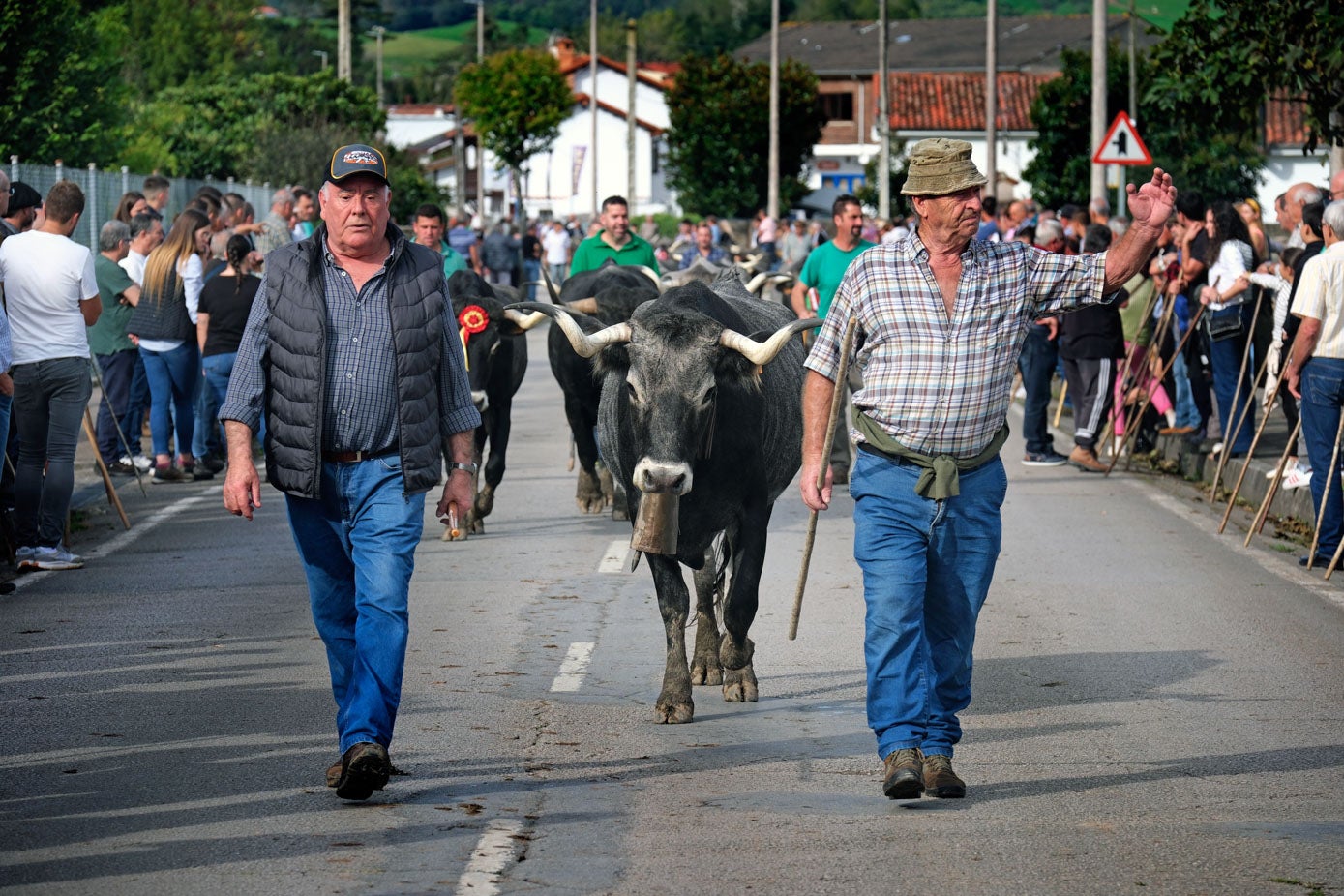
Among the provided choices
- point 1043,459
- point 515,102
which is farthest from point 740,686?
point 515,102

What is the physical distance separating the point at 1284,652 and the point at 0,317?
22.1 ft

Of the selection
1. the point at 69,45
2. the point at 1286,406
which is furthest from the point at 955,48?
the point at 1286,406

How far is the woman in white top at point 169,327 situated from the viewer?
1634 centimetres

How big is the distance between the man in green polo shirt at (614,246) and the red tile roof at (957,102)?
7755 cm

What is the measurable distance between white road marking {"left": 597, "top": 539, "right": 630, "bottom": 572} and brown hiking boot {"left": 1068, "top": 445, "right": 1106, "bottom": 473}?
19.0ft

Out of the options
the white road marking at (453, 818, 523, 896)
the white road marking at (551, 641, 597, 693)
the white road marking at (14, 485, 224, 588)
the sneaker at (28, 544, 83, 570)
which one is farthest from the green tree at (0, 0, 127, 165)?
the white road marking at (453, 818, 523, 896)

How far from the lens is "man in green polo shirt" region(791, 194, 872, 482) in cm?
1544

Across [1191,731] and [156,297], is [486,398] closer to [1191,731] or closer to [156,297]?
[156,297]

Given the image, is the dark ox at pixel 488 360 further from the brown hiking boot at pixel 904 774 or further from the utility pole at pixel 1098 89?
the utility pole at pixel 1098 89

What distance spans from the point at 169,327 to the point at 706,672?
875cm

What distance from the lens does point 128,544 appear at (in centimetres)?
1331

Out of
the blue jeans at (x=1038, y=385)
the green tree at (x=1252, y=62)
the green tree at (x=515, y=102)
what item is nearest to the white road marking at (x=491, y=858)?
the green tree at (x=1252, y=62)

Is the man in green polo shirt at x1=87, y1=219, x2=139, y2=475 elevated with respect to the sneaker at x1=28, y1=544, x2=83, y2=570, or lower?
elevated

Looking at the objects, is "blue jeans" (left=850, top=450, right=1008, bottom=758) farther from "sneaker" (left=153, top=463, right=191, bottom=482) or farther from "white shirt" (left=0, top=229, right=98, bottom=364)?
"sneaker" (left=153, top=463, right=191, bottom=482)
